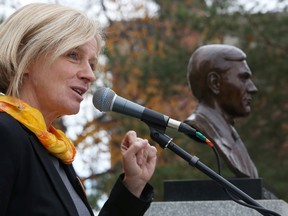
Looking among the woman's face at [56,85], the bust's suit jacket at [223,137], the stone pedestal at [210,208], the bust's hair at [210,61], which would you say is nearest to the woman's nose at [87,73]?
the woman's face at [56,85]

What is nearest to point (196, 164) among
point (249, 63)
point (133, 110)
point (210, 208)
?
point (133, 110)

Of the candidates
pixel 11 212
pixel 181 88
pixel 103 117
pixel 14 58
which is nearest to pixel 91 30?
pixel 14 58

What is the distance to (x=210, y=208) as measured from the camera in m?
5.13

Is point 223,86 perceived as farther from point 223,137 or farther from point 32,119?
point 32,119

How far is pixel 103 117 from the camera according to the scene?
1895cm

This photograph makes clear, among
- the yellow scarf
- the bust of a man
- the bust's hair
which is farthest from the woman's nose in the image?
the bust's hair

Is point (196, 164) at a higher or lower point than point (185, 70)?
higher

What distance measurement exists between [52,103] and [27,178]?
0.33 metres

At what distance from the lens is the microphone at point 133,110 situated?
9.82 feet

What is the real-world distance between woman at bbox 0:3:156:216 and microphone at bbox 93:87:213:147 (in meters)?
0.08

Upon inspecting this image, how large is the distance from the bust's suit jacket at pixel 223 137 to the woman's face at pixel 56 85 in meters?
2.61

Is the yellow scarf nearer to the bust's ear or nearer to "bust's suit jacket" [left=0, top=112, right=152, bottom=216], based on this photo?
"bust's suit jacket" [left=0, top=112, right=152, bottom=216]

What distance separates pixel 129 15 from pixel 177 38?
400 cm

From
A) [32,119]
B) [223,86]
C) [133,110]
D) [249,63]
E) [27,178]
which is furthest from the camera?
[249,63]
